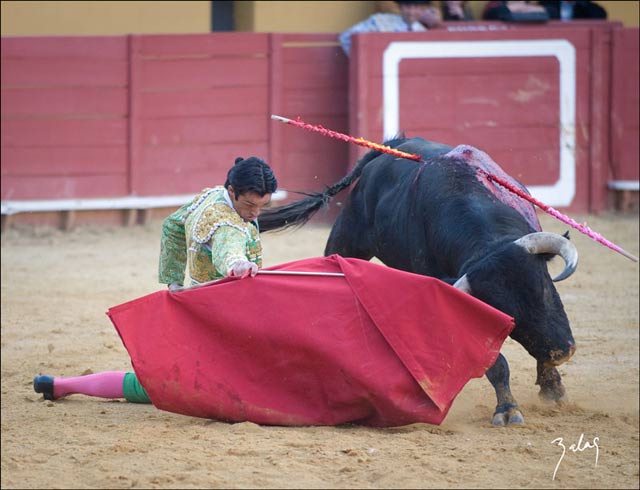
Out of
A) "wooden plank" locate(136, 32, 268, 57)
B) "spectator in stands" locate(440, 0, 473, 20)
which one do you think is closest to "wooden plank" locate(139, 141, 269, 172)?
"wooden plank" locate(136, 32, 268, 57)

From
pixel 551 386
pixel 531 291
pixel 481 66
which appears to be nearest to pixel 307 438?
pixel 531 291

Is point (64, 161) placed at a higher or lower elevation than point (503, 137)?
lower

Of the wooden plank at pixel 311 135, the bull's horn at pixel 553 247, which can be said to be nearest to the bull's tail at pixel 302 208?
the bull's horn at pixel 553 247

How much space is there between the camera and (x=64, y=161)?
845 cm

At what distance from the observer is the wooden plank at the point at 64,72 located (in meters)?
8.34

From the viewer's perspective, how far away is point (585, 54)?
9.29 metres

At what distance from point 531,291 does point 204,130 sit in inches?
214

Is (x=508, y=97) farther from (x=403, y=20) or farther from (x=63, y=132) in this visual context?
(x=63, y=132)

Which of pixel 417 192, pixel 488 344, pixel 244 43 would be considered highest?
pixel 244 43

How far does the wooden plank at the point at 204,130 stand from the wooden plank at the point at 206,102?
45 mm

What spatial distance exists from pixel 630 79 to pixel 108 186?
13.7ft

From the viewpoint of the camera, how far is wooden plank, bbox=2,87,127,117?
27.4ft

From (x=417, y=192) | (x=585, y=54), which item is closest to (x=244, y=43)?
(x=585, y=54)

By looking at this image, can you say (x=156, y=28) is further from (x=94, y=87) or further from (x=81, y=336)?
(x=81, y=336)
